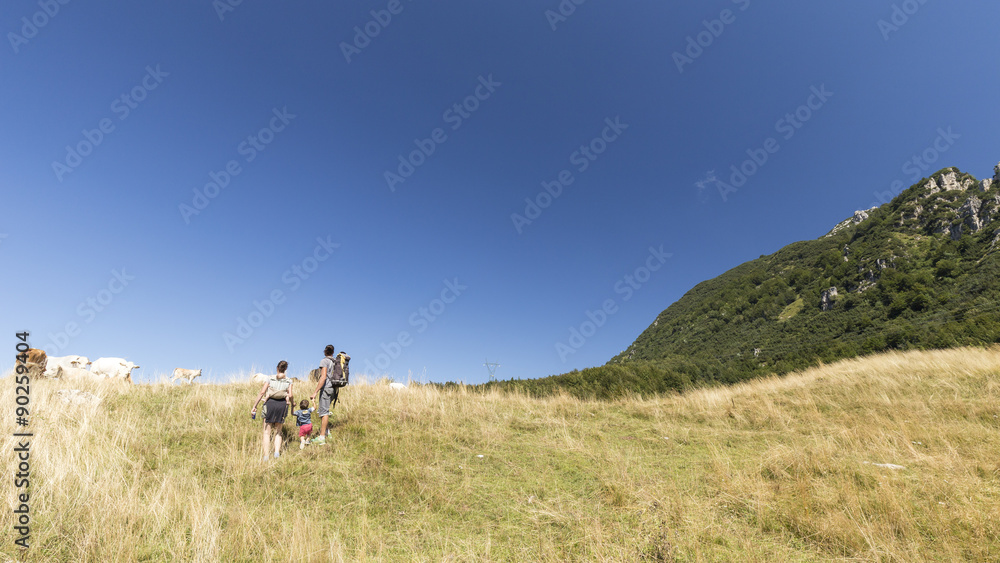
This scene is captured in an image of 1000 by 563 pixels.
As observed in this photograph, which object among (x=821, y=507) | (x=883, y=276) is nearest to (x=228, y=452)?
(x=821, y=507)

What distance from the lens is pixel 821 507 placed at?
14.2ft

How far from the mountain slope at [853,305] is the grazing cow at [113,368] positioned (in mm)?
16604

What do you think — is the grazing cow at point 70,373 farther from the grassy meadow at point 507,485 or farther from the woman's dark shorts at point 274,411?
the woman's dark shorts at point 274,411

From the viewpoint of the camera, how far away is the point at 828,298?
5403 cm

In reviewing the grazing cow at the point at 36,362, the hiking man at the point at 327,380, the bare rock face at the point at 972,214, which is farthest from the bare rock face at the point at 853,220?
the grazing cow at the point at 36,362

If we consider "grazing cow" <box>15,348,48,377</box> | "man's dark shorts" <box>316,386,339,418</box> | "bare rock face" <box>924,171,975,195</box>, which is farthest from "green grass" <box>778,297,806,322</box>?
"grazing cow" <box>15,348,48,377</box>

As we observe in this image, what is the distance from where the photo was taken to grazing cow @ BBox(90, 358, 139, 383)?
44.3 feet

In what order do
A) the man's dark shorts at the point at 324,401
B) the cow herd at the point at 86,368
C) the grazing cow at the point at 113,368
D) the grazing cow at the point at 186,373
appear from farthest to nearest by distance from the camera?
the grazing cow at the point at 186,373, the grazing cow at the point at 113,368, the cow herd at the point at 86,368, the man's dark shorts at the point at 324,401

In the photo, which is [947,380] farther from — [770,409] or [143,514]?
[143,514]

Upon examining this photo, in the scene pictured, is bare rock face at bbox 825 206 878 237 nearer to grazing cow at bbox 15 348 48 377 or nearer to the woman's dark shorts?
the woman's dark shorts

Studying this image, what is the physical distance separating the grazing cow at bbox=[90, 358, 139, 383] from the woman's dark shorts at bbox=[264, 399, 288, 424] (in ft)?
37.1

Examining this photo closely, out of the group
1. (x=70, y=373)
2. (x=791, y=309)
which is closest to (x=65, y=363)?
(x=70, y=373)

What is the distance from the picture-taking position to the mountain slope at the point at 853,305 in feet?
81.6

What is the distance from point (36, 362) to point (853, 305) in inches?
2898
